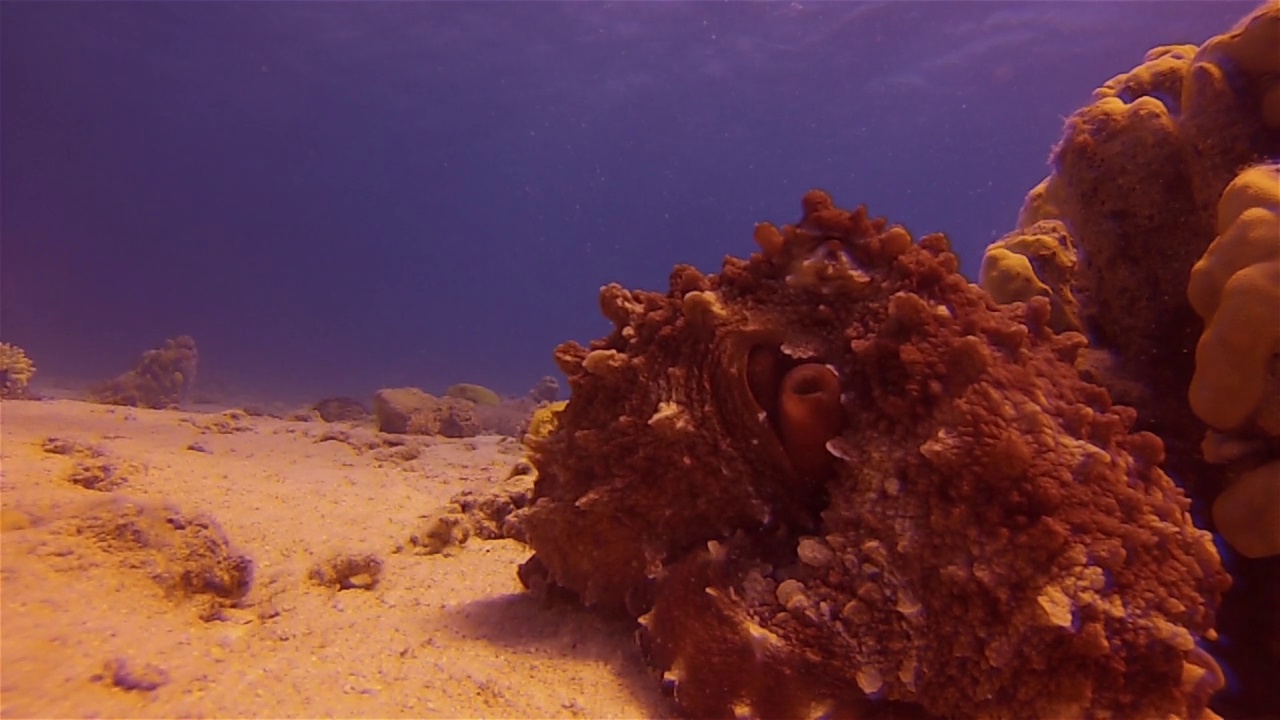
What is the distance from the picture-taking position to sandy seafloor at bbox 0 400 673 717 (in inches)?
89.1

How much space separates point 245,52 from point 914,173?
68195 mm

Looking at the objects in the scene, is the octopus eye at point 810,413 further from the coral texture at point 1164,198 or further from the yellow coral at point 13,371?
the yellow coral at point 13,371

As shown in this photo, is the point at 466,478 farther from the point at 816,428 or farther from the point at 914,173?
the point at 914,173

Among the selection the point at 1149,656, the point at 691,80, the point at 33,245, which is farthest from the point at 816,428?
the point at 33,245

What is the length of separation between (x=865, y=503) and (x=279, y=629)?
2.52 m

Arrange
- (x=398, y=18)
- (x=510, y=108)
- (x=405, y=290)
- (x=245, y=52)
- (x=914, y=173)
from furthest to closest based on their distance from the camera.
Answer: (x=405, y=290) < (x=914, y=173) < (x=510, y=108) < (x=245, y=52) < (x=398, y=18)

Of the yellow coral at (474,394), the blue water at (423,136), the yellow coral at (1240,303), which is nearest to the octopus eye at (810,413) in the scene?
the yellow coral at (1240,303)

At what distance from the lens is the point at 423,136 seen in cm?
7050

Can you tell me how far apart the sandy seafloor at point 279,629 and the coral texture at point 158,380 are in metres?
13.6

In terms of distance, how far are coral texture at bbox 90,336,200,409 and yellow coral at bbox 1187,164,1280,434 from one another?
740 inches

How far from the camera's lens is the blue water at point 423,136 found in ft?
121

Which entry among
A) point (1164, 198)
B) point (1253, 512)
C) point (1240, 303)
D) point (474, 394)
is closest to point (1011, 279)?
point (1164, 198)

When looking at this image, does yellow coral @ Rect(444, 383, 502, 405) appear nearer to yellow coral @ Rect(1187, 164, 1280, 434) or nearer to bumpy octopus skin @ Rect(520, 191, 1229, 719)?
bumpy octopus skin @ Rect(520, 191, 1229, 719)

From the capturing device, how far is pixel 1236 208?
8.87 feet
